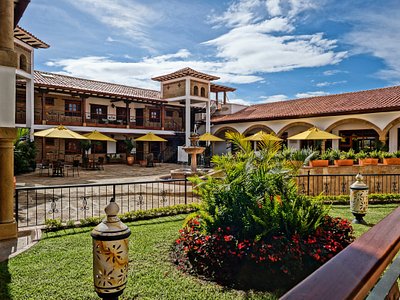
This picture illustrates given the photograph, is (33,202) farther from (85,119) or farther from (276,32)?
(85,119)

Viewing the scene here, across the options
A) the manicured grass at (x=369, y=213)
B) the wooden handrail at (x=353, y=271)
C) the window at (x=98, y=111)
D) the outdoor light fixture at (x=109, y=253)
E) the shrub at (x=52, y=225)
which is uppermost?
the window at (x=98, y=111)

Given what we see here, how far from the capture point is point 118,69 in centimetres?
5238

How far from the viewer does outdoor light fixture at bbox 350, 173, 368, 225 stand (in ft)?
23.6

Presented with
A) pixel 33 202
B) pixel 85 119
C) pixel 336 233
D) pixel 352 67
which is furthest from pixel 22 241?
pixel 352 67

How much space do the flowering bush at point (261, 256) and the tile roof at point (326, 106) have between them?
1628cm

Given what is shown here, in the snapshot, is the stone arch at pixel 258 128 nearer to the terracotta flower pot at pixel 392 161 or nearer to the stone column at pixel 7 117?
the terracotta flower pot at pixel 392 161

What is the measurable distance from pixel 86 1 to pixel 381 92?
1982 cm

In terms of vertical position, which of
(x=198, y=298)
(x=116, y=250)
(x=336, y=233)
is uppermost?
(x=116, y=250)

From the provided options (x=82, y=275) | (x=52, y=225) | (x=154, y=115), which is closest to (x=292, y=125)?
(x=154, y=115)

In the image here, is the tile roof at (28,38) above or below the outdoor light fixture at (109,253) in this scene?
above

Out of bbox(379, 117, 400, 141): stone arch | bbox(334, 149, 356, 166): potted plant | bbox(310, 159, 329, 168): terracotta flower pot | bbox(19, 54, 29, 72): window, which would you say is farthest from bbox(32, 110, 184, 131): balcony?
bbox(379, 117, 400, 141): stone arch

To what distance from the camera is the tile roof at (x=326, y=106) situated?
18.6m

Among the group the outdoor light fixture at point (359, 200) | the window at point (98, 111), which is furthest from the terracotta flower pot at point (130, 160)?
the outdoor light fixture at point (359, 200)

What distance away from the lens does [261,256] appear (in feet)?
13.4
